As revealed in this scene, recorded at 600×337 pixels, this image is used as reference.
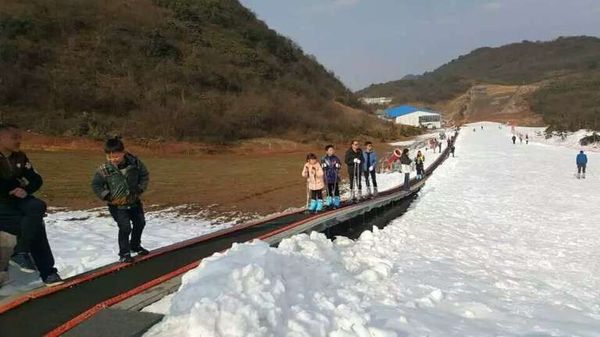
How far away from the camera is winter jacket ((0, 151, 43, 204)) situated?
512 cm

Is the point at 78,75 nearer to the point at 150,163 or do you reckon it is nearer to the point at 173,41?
the point at 173,41

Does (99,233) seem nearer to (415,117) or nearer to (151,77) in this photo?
(151,77)

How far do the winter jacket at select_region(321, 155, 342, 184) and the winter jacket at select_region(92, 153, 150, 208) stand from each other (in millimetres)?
5831

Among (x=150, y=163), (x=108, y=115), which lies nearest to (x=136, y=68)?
(x=108, y=115)

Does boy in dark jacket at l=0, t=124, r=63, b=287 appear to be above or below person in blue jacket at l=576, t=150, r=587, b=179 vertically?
above

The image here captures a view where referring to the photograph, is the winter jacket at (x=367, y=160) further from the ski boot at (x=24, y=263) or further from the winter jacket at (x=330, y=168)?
the ski boot at (x=24, y=263)

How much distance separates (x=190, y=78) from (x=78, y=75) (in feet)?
36.5

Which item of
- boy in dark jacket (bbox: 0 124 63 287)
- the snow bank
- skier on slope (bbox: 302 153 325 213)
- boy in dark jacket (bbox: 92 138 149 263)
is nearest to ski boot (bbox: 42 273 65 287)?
boy in dark jacket (bbox: 0 124 63 287)

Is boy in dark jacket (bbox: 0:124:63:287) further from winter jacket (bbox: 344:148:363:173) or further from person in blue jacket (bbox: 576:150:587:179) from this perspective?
person in blue jacket (bbox: 576:150:587:179)

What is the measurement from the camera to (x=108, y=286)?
5547 millimetres

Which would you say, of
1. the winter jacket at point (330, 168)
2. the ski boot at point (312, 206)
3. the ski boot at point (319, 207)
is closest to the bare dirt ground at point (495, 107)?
the winter jacket at point (330, 168)

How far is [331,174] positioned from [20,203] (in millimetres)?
7402

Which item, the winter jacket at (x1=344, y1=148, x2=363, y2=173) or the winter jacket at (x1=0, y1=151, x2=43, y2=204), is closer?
the winter jacket at (x1=0, y1=151, x2=43, y2=204)

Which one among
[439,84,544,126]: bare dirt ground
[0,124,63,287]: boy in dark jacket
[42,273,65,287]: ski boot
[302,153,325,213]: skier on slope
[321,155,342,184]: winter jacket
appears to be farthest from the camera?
[439,84,544,126]: bare dirt ground
